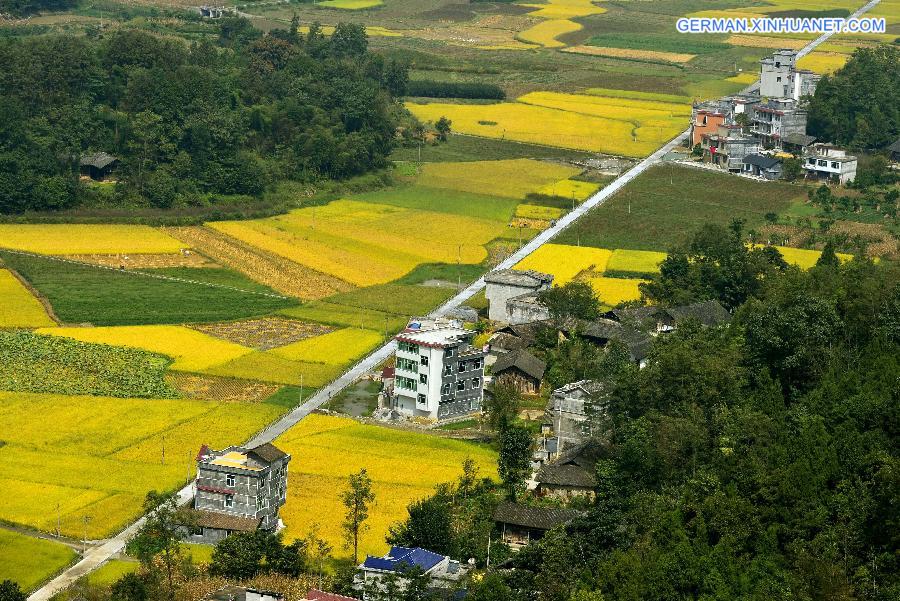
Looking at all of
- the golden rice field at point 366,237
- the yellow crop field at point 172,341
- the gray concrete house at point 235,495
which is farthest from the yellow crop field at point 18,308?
the gray concrete house at point 235,495

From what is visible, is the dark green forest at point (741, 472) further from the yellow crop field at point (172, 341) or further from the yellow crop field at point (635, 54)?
the yellow crop field at point (635, 54)

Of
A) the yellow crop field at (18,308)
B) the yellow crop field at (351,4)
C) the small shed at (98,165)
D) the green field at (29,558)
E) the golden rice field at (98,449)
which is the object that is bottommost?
the green field at (29,558)

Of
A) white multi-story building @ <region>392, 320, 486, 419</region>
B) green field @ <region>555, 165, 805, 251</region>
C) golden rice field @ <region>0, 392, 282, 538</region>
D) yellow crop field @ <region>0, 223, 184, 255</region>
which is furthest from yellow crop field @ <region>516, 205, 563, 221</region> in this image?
golden rice field @ <region>0, 392, 282, 538</region>

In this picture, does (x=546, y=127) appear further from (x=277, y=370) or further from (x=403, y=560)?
(x=403, y=560)

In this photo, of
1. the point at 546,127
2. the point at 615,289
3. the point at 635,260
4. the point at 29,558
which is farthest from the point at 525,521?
the point at 546,127

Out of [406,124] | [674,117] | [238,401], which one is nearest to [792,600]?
[238,401]

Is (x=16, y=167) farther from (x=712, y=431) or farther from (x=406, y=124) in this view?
(x=712, y=431)
